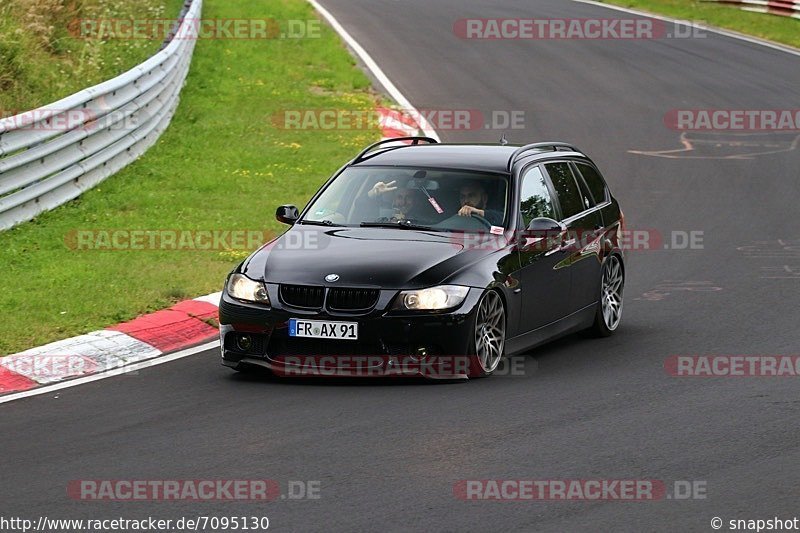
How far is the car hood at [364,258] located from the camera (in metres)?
9.84

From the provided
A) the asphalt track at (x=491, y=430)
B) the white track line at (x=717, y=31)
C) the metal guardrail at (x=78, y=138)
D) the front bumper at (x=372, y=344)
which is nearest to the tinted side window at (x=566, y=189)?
the asphalt track at (x=491, y=430)

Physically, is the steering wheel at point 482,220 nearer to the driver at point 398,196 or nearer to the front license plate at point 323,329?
the driver at point 398,196

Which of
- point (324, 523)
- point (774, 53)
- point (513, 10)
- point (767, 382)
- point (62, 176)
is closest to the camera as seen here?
point (324, 523)

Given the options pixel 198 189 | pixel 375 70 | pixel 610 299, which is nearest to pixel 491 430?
pixel 610 299

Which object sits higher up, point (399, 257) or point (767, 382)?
point (399, 257)

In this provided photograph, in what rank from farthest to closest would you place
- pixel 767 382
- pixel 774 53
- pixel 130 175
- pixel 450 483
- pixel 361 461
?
pixel 774 53 → pixel 130 175 → pixel 767 382 → pixel 361 461 → pixel 450 483

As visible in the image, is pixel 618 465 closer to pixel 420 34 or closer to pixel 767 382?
pixel 767 382

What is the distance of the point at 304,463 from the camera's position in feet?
25.3

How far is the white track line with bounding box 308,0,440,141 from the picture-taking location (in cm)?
2322

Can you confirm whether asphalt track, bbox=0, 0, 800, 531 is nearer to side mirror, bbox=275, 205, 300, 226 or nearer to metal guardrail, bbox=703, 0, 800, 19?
side mirror, bbox=275, 205, 300, 226

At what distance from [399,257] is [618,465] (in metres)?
2.88

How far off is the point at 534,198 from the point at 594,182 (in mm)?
1490

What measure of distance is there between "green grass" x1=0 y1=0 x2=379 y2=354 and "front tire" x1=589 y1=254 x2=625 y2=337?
3.44 m

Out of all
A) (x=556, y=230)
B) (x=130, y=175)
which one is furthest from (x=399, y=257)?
(x=130, y=175)
